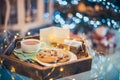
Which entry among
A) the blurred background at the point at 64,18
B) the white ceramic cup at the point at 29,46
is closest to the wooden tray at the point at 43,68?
the white ceramic cup at the point at 29,46

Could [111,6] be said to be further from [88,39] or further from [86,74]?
[86,74]

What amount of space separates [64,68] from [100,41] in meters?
0.52

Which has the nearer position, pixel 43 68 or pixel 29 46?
pixel 43 68

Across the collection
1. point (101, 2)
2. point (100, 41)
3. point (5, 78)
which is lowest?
point (5, 78)

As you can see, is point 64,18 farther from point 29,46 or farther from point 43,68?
point 43,68

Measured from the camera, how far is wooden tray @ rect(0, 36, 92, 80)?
97 centimetres

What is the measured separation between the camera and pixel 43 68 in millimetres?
959

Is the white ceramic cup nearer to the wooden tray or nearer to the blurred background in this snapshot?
Answer: the wooden tray

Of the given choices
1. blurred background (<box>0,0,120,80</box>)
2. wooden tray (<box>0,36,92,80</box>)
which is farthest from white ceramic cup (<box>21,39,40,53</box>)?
blurred background (<box>0,0,120,80</box>)

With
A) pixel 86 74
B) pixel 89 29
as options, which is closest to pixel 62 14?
pixel 89 29

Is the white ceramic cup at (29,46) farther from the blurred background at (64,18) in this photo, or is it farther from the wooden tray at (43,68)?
the blurred background at (64,18)

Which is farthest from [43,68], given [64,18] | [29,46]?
[64,18]

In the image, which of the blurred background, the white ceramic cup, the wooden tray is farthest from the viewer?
the blurred background

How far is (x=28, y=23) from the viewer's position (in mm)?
1388
